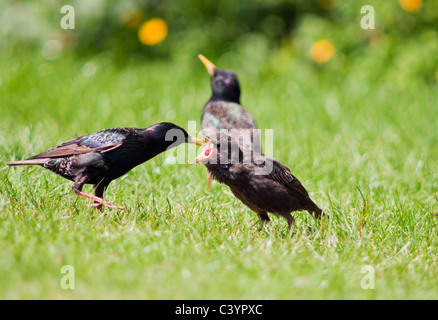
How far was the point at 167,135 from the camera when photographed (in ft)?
12.4

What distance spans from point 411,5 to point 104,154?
17.7 feet

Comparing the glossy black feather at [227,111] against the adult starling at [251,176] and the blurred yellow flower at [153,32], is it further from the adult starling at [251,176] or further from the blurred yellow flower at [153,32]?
the blurred yellow flower at [153,32]

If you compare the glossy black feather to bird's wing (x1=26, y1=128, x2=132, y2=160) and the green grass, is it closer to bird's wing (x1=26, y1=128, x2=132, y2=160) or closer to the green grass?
the green grass

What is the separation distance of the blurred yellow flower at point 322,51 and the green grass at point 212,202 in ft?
1.69

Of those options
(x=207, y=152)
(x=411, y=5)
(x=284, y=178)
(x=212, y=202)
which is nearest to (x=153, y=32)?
(x=411, y=5)

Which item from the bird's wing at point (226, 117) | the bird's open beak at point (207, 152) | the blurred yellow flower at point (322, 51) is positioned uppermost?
the blurred yellow flower at point (322, 51)

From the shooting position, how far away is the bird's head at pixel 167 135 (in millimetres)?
3787

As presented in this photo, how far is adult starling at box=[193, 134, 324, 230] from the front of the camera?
3775 mm

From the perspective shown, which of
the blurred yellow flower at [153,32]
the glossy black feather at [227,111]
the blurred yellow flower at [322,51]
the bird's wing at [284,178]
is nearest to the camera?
Answer: the bird's wing at [284,178]

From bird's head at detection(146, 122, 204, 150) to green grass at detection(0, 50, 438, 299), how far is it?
411 mm

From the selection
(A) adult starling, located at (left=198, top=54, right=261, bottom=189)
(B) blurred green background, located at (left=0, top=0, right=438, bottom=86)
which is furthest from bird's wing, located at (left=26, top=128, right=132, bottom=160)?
(B) blurred green background, located at (left=0, top=0, right=438, bottom=86)

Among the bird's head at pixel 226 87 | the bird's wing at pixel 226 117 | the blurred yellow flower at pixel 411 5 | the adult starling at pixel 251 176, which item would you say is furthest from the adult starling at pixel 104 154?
the blurred yellow flower at pixel 411 5

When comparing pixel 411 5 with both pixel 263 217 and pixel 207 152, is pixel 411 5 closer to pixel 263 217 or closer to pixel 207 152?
pixel 263 217

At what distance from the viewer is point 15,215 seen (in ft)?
11.3
